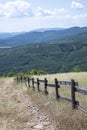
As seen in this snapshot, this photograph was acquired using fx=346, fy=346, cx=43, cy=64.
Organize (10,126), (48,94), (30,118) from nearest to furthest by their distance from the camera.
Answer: (10,126), (30,118), (48,94)

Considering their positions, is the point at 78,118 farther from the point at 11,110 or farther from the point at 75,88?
the point at 11,110

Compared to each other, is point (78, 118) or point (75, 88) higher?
point (75, 88)

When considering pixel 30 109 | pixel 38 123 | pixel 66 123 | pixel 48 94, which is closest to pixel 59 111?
pixel 38 123

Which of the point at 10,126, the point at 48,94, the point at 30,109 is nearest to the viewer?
the point at 10,126

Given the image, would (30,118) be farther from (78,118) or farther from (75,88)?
(78,118)

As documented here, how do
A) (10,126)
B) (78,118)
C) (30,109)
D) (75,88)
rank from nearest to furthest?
1. (78,118)
2. (10,126)
3. (75,88)
4. (30,109)

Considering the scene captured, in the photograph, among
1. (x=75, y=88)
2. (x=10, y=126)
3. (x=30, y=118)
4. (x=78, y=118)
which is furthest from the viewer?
(x=30, y=118)

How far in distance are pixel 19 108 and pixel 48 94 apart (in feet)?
7.77

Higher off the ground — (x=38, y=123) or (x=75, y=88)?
(x=75, y=88)

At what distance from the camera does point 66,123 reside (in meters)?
9.82

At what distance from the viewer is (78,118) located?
978 cm

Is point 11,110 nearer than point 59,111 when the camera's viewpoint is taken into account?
No

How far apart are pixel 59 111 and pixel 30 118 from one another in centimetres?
124

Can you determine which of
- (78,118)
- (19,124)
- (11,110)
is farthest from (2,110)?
(78,118)
